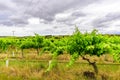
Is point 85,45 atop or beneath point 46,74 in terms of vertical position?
atop

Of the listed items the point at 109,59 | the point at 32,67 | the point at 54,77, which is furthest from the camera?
the point at 109,59

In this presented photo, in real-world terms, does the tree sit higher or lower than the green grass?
higher

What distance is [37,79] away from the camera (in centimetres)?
1450

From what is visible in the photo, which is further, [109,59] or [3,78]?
[109,59]

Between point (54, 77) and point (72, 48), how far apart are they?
2470 millimetres

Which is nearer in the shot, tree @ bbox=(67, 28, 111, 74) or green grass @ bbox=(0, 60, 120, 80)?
green grass @ bbox=(0, 60, 120, 80)

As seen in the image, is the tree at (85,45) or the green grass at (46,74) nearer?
the green grass at (46,74)

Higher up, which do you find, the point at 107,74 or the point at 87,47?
the point at 87,47

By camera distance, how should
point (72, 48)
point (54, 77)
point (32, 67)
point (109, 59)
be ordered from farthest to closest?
1. point (109, 59)
2. point (32, 67)
3. point (72, 48)
4. point (54, 77)

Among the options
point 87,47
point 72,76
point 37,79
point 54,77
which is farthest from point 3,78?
point 87,47

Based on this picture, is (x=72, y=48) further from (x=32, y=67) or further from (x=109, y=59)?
(x=109, y=59)

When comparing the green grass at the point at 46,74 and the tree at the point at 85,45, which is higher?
the tree at the point at 85,45

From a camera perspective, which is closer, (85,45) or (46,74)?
(46,74)

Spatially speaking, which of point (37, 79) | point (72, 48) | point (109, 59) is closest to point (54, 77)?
point (37, 79)
